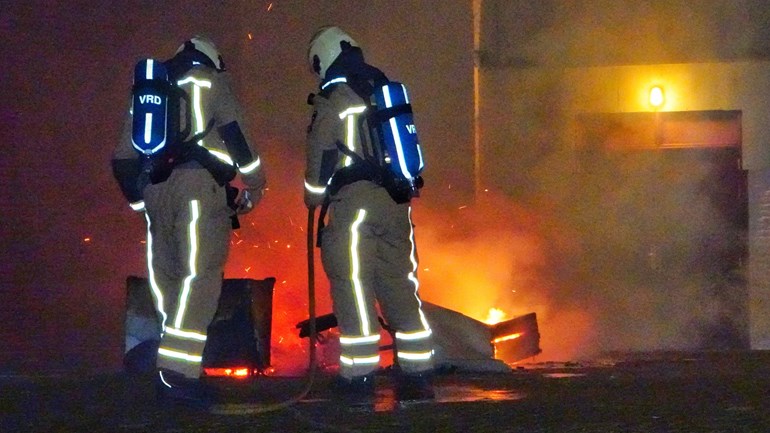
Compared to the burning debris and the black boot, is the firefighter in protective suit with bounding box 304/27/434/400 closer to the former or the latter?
the burning debris

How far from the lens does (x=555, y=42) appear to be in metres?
9.02

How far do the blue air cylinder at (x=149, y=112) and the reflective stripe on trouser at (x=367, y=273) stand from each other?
100 cm

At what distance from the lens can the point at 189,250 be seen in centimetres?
533

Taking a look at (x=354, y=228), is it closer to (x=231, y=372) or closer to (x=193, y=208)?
(x=193, y=208)

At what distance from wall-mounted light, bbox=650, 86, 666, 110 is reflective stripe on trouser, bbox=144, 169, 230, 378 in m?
4.59

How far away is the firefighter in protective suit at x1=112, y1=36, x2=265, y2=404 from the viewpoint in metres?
5.29

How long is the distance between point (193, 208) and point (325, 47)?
114 centimetres

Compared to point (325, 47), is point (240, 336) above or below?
below

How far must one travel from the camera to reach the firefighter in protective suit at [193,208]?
529cm

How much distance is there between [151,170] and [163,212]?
226 mm

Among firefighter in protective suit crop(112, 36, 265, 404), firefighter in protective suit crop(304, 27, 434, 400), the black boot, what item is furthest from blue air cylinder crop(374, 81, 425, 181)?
the black boot

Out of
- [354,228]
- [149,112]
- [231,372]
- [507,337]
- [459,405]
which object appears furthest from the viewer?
[507,337]

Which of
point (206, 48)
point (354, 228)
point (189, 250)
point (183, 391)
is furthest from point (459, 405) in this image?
point (206, 48)

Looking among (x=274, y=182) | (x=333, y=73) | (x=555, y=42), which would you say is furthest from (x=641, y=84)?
(x=333, y=73)
